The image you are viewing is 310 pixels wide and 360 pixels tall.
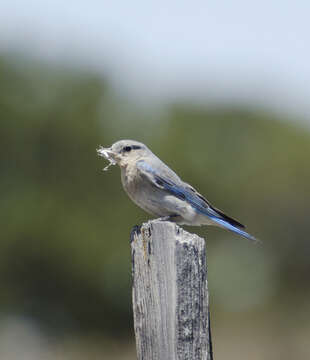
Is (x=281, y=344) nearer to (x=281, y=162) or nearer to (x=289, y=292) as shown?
(x=289, y=292)

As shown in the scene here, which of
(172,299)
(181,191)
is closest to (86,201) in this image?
(181,191)

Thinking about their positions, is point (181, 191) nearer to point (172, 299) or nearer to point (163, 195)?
point (163, 195)

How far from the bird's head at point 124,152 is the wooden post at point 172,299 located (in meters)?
3.08

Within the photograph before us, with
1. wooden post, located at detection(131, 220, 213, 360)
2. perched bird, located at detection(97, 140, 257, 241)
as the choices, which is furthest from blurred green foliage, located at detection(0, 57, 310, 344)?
wooden post, located at detection(131, 220, 213, 360)

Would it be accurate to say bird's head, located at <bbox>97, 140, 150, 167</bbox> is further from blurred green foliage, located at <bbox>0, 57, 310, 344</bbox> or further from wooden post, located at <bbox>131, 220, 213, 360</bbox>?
blurred green foliage, located at <bbox>0, 57, 310, 344</bbox>

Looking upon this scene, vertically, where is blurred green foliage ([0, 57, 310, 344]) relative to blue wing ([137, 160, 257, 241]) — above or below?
above

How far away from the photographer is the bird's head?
718cm

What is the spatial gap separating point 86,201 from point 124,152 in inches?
437

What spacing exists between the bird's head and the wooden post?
121 inches

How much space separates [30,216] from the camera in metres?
17.7

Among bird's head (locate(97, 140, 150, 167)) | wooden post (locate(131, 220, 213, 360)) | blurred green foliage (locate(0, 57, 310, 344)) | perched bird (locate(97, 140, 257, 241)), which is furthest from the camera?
blurred green foliage (locate(0, 57, 310, 344))

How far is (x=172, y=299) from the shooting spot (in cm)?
394

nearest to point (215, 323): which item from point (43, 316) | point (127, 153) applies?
point (43, 316)

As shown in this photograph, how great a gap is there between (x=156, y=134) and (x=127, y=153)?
487 inches
